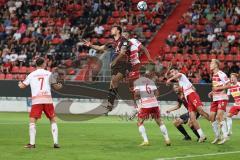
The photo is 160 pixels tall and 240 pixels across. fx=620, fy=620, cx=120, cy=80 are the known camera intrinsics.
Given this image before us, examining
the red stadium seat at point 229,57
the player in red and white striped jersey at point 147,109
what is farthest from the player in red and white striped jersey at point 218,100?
the red stadium seat at point 229,57

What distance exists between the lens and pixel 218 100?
58.2 ft

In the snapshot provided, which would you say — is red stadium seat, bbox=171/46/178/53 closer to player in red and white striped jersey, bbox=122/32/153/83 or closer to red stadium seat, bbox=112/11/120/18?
red stadium seat, bbox=112/11/120/18

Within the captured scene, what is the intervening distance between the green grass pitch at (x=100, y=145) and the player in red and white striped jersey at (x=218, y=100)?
48cm

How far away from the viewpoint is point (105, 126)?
23.7 meters

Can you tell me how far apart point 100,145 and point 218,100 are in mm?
3763

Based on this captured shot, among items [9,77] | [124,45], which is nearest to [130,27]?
[9,77]

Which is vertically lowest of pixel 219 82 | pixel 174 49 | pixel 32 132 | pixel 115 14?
pixel 32 132

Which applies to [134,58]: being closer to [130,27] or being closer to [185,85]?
[185,85]

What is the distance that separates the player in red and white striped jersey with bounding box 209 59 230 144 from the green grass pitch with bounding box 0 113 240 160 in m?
0.48

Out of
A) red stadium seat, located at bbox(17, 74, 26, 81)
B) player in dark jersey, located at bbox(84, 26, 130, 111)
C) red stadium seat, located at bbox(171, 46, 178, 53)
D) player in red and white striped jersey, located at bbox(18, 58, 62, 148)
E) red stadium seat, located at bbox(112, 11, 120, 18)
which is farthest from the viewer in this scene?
red stadium seat, located at bbox(112, 11, 120, 18)

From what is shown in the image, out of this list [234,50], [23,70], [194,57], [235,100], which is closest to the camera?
[235,100]

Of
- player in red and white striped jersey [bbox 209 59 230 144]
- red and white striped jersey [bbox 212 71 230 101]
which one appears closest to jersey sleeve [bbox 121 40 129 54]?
player in red and white striped jersey [bbox 209 59 230 144]

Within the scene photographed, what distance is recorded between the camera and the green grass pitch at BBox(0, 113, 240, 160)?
555 inches

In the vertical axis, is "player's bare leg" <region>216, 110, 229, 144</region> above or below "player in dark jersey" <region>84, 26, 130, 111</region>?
below
